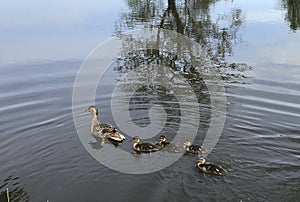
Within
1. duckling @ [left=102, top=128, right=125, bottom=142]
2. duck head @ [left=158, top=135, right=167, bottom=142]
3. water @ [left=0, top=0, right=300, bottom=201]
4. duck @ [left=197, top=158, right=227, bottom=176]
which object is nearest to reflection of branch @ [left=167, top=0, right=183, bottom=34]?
water @ [left=0, top=0, right=300, bottom=201]

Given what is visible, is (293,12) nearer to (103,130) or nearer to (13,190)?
(103,130)

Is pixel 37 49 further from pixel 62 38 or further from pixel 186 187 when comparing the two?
pixel 186 187

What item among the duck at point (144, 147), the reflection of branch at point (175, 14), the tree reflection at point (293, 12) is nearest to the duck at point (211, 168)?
the duck at point (144, 147)

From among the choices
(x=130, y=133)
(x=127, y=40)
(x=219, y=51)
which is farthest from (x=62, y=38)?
(x=130, y=133)

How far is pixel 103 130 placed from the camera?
26.8 feet

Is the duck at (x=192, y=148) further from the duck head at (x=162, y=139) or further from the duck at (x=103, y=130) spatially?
the duck at (x=103, y=130)

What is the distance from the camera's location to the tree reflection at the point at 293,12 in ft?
61.6

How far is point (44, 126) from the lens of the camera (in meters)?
8.73

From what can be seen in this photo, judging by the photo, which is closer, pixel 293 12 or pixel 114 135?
pixel 114 135

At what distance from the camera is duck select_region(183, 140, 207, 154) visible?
742 cm

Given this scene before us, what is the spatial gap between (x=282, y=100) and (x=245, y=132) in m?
2.18

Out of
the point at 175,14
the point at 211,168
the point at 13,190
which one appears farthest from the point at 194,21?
the point at 13,190

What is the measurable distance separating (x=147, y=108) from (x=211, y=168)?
3.14 metres

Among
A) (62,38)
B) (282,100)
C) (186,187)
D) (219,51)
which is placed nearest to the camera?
(186,187)
